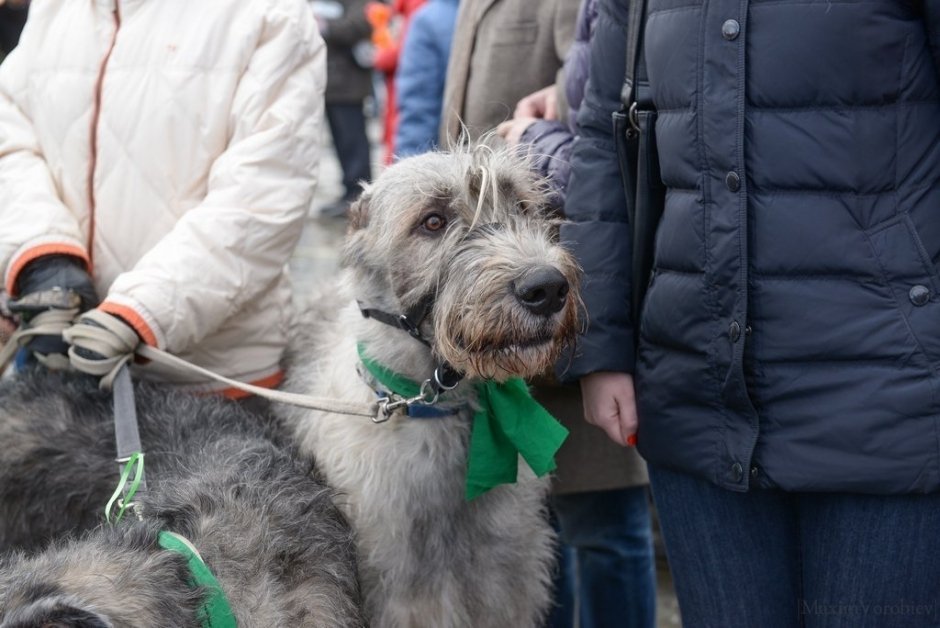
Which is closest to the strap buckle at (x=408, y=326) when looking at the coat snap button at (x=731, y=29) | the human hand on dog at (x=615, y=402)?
the human hand on dog at (x=615, y=402)

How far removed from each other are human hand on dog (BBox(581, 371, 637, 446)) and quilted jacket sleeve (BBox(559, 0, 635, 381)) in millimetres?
55

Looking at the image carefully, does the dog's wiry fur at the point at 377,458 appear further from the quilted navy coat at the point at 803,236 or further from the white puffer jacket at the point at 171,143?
the quilted navy coat at the point at 803,236

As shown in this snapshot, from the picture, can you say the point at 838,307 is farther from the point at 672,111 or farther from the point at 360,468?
the point at 360,468

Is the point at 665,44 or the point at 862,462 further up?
the point at 665,44

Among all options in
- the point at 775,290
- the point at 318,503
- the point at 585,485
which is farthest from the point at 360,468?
the point at 775,290

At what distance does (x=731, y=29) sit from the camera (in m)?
2.41

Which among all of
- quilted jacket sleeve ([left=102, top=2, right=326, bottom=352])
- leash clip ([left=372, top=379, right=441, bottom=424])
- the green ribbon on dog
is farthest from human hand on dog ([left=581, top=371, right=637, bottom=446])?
the green ribbon on dog

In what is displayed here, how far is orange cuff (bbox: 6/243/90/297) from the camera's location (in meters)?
3.23

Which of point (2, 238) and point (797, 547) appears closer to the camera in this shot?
point (797, 547)

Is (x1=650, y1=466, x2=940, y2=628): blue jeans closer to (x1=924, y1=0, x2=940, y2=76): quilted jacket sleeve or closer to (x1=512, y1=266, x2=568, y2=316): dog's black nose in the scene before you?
(x1=512, y1=266, x2=568, y2=316): dog's black nose

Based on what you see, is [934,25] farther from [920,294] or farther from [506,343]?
[506,343]

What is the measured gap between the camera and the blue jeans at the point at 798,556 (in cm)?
241

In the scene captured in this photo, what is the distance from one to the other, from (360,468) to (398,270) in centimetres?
61

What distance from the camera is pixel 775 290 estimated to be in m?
2.47
